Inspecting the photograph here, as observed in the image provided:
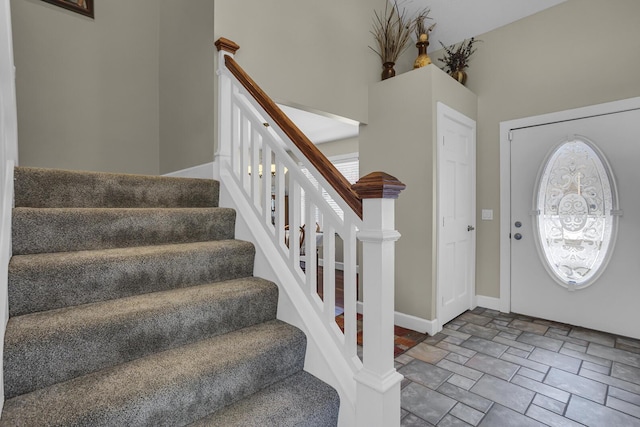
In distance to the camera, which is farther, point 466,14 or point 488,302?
point 488,302

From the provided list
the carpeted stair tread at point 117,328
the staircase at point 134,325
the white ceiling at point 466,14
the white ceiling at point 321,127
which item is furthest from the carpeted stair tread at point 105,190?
the white ceiling at point 321,127

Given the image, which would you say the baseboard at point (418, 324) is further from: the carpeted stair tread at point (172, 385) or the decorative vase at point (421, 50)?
the decorative vase at point (421, 50)

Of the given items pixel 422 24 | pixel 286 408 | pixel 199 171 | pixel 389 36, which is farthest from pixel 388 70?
pixel 286 408

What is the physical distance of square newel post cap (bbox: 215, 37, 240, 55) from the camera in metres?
2.07

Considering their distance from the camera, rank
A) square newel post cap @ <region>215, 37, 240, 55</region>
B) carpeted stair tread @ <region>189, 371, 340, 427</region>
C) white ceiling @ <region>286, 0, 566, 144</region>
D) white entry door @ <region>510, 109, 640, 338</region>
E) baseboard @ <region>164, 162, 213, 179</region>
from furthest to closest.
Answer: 1. white ceiling @ <region>286, 0, 566, 144</region>
2. white entry door @ <region>510, 109, 640, 338</region>
3. baseboard @ <region>164, 162, 213, 179</region>
4. square newel post cap @ <region>215, 37, 240, 55</region>
5. carpeted stair tread @ <region>189, 371, 340, 427</region>

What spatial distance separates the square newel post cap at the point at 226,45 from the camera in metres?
2.07

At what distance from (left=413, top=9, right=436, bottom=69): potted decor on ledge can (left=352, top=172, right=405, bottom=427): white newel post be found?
247 centimetres

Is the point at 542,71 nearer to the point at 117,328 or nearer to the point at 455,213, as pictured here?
the point at 455,213

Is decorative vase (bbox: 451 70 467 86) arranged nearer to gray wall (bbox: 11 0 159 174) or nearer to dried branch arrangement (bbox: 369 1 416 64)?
dried branch arrangement (bbox: 369 1 416 64)

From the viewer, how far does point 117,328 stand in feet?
3.75

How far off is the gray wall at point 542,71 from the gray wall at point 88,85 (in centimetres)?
312

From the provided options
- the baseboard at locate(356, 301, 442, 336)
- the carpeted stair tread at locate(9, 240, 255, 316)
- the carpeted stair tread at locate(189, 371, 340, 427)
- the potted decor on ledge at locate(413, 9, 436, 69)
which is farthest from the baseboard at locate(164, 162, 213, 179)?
the potted decor on ledge at locate(413, 9, 436, 69)

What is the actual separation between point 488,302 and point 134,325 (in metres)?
3.38

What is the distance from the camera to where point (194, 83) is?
2455 mm
